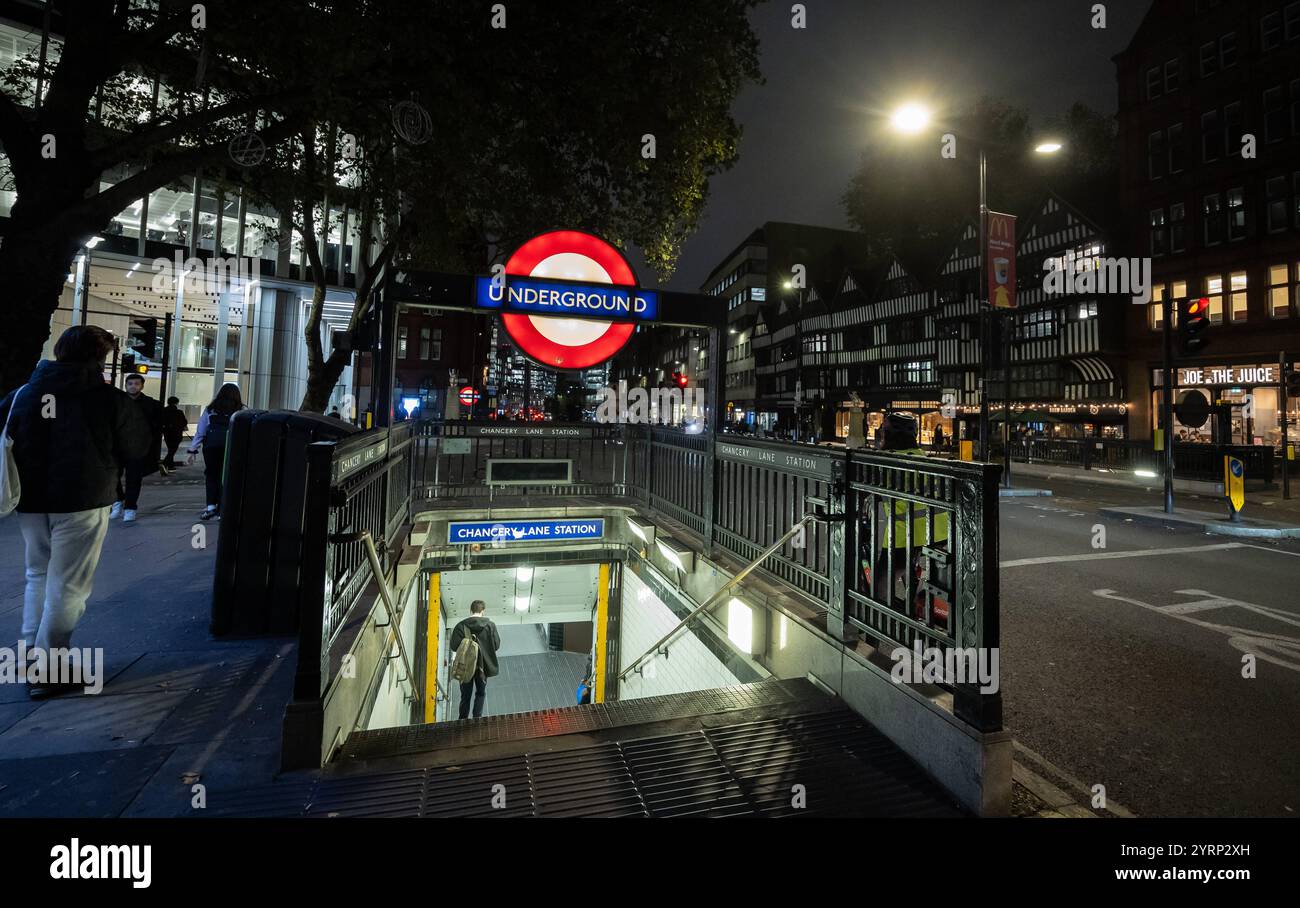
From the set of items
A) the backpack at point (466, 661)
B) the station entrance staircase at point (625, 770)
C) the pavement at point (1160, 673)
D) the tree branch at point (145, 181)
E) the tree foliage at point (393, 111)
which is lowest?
the backpack at point (466, 661)

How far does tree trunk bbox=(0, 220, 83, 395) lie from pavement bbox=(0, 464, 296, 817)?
4.38 metres

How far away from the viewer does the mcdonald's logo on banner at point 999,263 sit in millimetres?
14891

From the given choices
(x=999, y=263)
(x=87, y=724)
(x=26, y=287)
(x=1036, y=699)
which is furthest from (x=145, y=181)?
(x=999, y=263)

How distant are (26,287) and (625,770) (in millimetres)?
10703

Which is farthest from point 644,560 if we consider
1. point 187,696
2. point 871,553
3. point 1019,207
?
point 1019,207

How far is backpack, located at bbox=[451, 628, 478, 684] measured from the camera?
32.9 feet

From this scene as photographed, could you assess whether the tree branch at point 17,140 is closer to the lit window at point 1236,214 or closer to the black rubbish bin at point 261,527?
the black rubbish bin at point 261,527

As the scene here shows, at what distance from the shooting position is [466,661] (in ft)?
33.0

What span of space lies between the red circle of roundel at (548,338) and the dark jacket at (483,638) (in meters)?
6.98

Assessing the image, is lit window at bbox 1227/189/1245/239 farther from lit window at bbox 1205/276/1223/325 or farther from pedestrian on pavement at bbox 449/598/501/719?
pedestrian on pavement at bbox 449/598/501/719

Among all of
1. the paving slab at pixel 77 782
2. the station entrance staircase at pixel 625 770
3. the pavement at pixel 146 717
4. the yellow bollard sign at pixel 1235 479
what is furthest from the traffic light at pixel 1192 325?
the paving slab at pixel 77 782

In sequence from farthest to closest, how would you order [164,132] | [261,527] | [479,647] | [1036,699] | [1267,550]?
[479,647] < [1267,550] < [164,132] < [261,527] < [1036,699]

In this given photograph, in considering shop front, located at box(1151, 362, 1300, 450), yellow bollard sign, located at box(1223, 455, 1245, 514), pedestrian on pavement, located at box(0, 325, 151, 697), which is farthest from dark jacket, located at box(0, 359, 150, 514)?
shop front, located at box(1151, 362, 1300, 450)

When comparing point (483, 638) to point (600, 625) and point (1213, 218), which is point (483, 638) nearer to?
point (600, 625)
